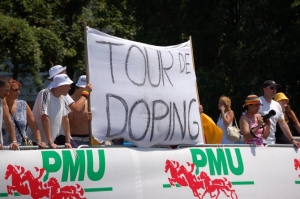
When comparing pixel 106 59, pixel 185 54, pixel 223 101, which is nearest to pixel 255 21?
pixel 223 101

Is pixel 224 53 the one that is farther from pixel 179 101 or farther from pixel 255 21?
pixel 179 101

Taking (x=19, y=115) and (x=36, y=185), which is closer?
(x=36, y=185)

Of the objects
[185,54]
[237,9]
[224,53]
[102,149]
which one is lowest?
[102,149]

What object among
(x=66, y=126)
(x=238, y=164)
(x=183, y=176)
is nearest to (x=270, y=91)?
(x=238, y=164)

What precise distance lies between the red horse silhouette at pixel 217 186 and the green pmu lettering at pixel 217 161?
0.08m

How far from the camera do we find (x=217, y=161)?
788 cm

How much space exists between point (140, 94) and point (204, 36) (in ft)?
40.4

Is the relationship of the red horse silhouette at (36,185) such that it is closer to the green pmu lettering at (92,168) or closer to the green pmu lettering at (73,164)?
the green pmu lettering at (73,164)

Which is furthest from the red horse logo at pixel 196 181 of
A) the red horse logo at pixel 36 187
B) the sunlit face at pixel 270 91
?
the sunlit face at pixel 270 91

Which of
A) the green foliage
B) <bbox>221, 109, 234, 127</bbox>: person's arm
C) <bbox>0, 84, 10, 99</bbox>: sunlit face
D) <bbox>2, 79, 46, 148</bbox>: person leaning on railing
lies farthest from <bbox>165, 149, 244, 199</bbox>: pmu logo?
the green foliage

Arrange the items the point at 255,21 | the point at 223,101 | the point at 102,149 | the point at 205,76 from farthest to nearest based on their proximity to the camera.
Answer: the point at 205,76 < the point at 255,21 < the point at 223,101 < the point at 102,149

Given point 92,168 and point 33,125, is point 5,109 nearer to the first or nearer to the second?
point 33,125

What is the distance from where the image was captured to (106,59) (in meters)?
7.38

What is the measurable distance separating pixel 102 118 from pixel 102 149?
13.9 inches
